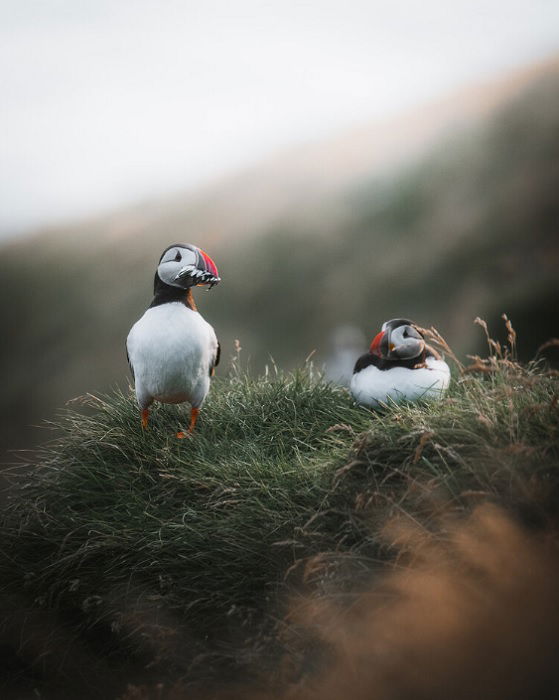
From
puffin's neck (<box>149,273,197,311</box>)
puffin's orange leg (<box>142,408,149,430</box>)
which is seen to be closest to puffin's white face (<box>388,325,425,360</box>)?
puffin's neck (<box>149,273,197,311</box>)

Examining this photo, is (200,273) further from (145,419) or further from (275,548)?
(275,548)

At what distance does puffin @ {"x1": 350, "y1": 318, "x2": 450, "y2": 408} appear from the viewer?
379cm

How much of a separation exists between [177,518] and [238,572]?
20.5 inches

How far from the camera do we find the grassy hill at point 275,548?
7.20 ft

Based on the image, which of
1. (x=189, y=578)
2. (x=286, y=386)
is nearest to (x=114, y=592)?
(x=189, y=578)

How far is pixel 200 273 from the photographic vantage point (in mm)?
3537

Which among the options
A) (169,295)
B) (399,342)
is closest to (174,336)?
(169,295)

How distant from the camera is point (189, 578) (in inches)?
112

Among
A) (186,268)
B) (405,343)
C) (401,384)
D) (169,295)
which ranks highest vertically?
(186,268)

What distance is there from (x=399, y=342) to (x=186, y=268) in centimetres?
128

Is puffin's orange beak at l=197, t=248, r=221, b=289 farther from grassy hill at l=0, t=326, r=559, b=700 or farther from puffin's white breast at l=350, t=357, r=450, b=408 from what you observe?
puffin's white breast at l=350, t=357, r=450, b=408

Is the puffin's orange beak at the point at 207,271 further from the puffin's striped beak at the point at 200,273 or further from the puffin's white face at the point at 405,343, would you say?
the puffin's white face at the point at 405,343

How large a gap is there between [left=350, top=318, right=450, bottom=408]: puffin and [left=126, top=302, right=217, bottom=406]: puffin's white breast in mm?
957

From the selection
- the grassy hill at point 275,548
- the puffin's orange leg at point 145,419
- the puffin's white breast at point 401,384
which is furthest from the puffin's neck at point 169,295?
the puffin's white breast at point 401,384
